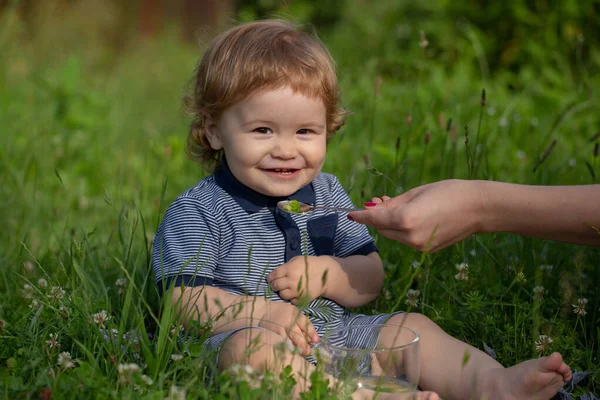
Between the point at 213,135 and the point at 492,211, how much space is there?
2.91ft

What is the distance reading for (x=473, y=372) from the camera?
2.10 m

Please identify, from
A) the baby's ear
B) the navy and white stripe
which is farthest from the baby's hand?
the baby's ear

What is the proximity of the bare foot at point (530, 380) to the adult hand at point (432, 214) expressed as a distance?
392 mm

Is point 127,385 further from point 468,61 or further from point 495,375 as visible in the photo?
point 468,61

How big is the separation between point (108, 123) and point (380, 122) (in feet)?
5.72

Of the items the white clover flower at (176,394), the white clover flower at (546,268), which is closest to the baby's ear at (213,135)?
the white clover flower at (176,394)

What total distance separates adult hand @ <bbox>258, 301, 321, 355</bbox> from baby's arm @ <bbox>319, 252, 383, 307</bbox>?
0.78ft

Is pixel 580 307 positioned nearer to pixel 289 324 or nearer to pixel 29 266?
pixel 289 324

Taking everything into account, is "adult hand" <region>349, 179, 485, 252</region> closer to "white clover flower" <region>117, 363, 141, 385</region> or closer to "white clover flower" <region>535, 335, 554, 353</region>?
"white clover flower" <region>535, 335, 554, 353</region>

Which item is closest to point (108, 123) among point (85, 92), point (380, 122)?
point (85, 92)

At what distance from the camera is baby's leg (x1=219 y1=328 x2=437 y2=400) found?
6.20 ft

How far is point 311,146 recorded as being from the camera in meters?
2.31

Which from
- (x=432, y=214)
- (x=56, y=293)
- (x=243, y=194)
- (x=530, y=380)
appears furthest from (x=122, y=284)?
(x=530, y=380)

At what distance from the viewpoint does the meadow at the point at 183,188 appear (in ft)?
6.60
